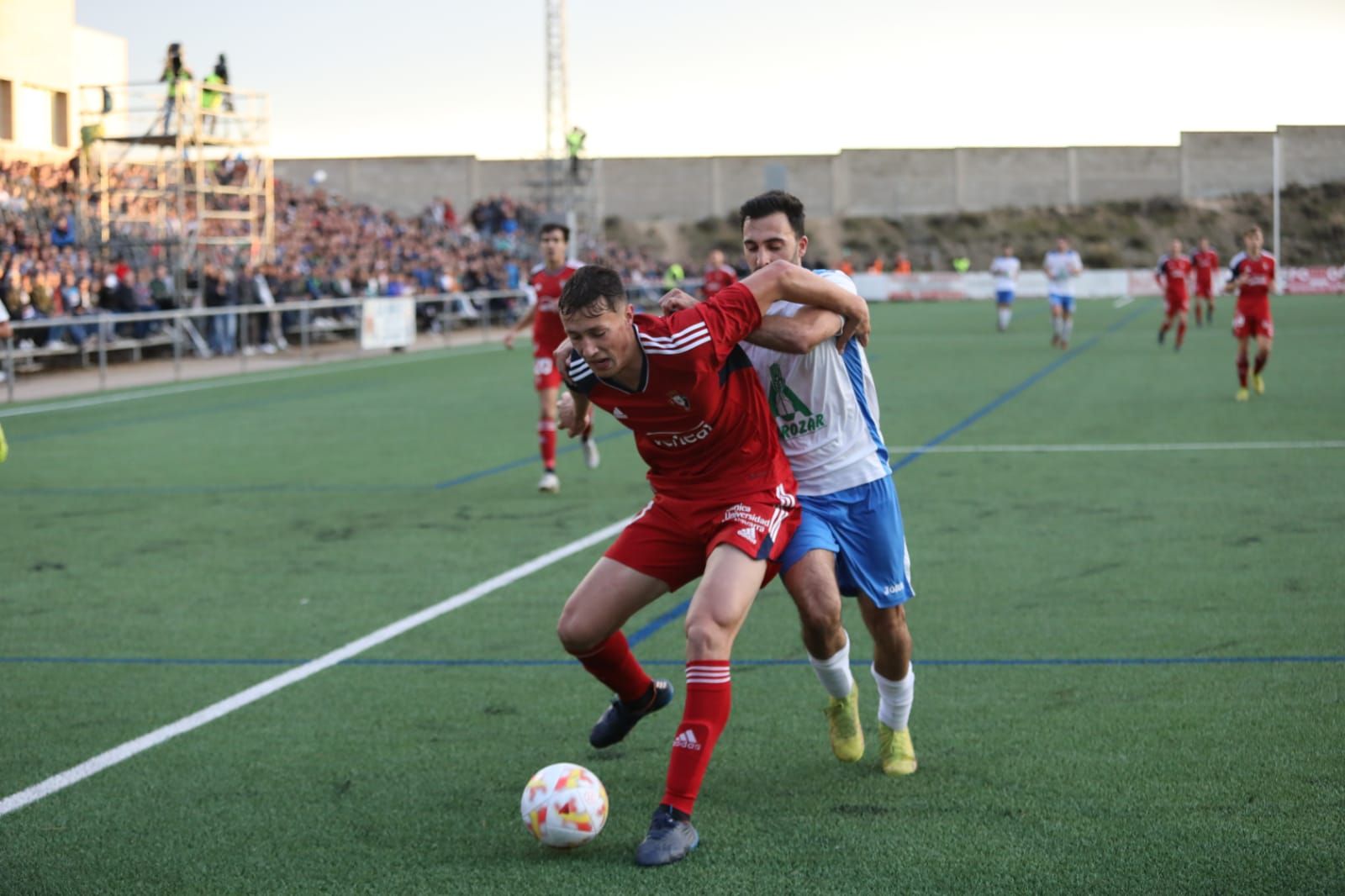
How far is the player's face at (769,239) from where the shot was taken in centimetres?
532

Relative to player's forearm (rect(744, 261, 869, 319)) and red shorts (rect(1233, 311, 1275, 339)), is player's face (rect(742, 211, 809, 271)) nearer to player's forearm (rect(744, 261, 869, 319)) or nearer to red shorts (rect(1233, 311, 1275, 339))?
player's forearm (rect(744, 261, 869, 319))

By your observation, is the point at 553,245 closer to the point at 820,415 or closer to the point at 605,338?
the point at 820,415

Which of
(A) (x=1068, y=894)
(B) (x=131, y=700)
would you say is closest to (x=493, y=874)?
(A) (x=1068, y=894)

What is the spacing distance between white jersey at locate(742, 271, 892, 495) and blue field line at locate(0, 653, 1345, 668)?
1.84m

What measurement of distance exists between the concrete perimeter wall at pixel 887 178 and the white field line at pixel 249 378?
176ft

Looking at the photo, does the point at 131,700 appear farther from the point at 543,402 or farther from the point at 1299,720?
the point at 543,402

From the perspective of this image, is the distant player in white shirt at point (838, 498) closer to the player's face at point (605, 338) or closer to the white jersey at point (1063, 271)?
the player's face at point (605, 338)

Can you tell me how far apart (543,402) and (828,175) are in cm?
7729

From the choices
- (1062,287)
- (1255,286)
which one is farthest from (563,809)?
(1062,287)

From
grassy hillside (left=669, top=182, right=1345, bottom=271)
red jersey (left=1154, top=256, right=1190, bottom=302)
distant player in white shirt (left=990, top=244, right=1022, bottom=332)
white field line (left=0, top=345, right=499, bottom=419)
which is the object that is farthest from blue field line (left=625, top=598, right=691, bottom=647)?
grassy hillside (left=669, top=182, right=1345, bottom=271)

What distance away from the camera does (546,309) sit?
1327 centimetres

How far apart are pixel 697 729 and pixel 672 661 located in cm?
243

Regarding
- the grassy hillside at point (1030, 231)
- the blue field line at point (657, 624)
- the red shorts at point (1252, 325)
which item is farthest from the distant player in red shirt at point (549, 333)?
the grassy hillside at point (1030, 231)

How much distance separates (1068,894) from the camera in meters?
4.23
